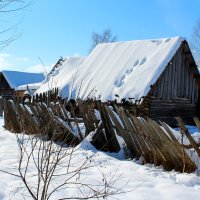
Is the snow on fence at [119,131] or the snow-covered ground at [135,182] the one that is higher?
the snow on fence at [119,131]

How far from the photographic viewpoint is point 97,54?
69.2 ft

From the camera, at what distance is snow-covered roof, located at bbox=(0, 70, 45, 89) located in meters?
34.3

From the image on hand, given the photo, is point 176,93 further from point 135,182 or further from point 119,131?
point 135,182

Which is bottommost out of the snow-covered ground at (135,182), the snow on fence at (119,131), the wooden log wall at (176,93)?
the snow-covered ground at (135,182)

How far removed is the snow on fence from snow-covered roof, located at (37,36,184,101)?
5.45 metres

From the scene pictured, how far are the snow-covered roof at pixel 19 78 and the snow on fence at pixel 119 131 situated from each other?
79.2 feet

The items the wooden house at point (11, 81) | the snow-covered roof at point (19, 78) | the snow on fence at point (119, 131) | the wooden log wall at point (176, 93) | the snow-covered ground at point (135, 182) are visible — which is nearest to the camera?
the snow-covered ground at point (135, 182)

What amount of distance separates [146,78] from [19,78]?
22.1 metres

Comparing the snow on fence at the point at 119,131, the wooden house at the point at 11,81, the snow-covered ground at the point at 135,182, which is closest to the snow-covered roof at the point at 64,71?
the wooden house at the point at 11,81

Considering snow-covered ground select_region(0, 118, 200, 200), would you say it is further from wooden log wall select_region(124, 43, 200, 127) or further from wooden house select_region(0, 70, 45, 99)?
wooden house select_region(0, 70, 45, 99)

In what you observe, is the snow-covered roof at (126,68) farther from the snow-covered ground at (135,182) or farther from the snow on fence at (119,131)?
the snow-covered ground at (135,182)

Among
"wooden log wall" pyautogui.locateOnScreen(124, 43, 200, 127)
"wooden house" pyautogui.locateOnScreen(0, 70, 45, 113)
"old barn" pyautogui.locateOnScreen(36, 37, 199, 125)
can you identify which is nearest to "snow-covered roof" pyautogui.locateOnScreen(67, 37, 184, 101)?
"old barn" pyautogui.locateOnScreen(36, 37, 199, 125)

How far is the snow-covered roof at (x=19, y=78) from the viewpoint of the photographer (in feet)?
112

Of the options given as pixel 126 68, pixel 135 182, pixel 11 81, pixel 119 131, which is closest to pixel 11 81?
pixel 11 81
